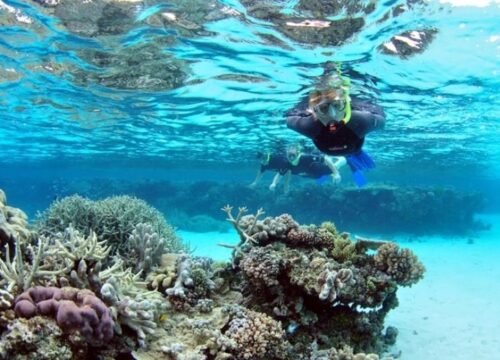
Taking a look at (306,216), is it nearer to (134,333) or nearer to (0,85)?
(0,85)

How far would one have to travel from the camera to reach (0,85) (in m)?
16.2

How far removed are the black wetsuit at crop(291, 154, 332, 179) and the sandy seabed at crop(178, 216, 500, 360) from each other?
506 centimetres

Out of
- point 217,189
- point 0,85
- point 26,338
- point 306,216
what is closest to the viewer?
point 26,338

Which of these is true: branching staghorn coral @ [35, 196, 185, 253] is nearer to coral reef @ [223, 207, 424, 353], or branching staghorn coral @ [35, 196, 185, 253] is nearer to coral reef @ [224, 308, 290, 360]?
coral reef @ [223, 207, 424, 353]

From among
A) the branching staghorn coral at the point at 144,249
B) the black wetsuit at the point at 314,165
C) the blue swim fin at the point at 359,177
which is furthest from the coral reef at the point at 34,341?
the black wetsuit at the point at 314,165

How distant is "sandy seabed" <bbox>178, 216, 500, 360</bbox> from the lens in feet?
27.0

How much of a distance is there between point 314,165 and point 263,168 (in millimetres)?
2989

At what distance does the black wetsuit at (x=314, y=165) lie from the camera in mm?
13492

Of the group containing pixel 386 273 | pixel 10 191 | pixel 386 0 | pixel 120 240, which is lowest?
pixel 386 273

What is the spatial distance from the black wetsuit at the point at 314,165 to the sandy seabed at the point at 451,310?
506cm

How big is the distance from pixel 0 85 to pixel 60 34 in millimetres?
7705

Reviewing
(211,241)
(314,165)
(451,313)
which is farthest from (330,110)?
(211,241)

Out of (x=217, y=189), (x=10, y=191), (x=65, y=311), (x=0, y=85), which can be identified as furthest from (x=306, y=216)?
(x=10, y=191)

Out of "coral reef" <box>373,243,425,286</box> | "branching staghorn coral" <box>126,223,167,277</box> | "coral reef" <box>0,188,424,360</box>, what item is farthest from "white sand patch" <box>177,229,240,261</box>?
"coral reef" <box>373,243,425,286</box>
